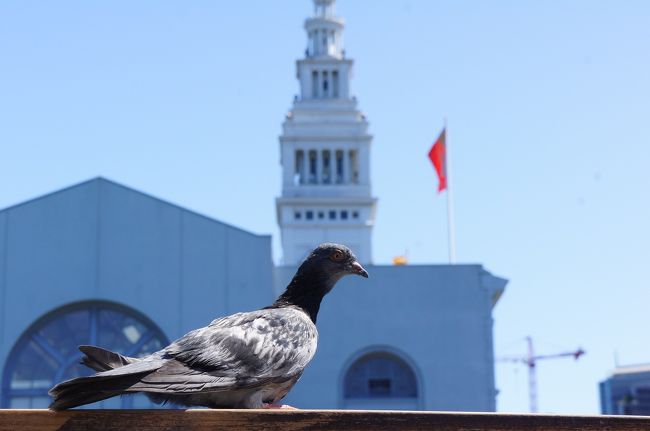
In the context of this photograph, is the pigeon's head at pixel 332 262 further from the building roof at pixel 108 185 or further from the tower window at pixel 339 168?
the tower window at pixel 339 168

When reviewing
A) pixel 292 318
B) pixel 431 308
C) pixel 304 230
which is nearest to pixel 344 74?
pixel 304 230

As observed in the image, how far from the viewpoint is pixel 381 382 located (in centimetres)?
3588

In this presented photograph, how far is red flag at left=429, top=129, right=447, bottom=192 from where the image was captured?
41156 mm

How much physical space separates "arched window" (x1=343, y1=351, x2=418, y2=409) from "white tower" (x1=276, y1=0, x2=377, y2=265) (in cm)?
4287

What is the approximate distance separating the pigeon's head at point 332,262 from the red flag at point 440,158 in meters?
35.8

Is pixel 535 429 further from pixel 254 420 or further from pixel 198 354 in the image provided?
pixel 198 354

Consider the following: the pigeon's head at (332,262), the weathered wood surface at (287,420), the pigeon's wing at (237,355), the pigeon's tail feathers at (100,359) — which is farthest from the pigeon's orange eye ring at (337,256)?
the weathered wood surface at (287,420)

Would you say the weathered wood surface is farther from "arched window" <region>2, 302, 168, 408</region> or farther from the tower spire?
the tower spire

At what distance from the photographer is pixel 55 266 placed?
34250 millimetres

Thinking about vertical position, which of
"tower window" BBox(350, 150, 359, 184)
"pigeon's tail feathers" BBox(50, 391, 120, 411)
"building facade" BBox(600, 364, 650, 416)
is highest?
"tower window" BBox(350, 150, 359, 184)

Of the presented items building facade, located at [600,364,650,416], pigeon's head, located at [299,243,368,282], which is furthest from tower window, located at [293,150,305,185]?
pigeon's head, located at [299,243,368,282]

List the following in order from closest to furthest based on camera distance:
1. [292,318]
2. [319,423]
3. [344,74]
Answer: [319,423] < [292,318] < [344,74]

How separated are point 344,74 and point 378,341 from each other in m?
46.7

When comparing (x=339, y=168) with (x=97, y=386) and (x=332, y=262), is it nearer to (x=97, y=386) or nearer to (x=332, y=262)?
(x=332, y=262)
